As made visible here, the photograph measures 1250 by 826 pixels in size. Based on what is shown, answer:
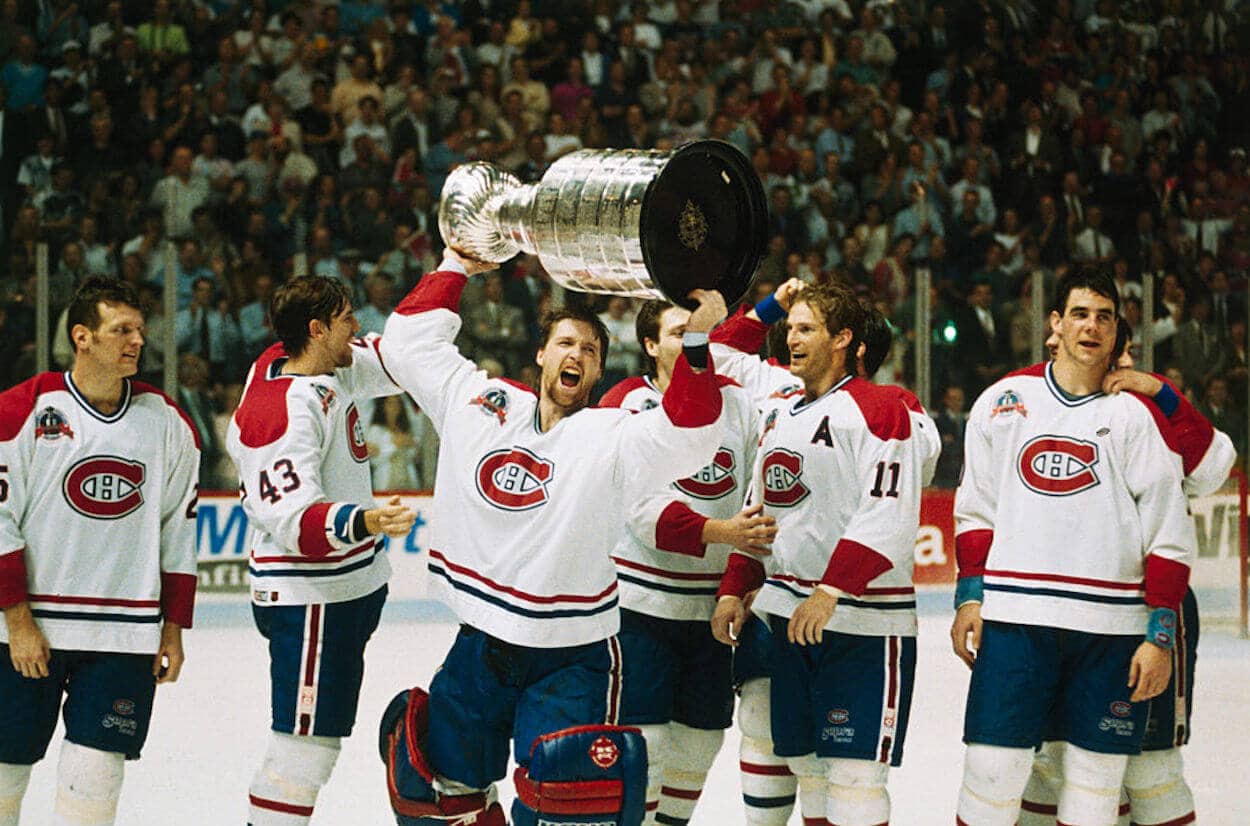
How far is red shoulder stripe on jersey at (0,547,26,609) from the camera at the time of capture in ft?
12.4

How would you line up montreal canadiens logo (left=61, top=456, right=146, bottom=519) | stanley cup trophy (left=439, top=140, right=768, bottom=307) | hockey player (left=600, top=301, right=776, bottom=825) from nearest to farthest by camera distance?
stanley cup trophy (left=439, top=140, right=768, bottom=307) < montreal canadiens logo (left=61, top=456, right=146, bottom=519) < hockey player (left=600, top=301, right=776, bottom=825)

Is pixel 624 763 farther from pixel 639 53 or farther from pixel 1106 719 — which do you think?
pixel 639 53

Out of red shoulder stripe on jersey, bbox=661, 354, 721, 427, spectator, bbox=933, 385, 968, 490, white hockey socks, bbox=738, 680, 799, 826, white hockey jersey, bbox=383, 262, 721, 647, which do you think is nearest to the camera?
red shoulder stripe on jersey, bbox=661, 354, 721, 427

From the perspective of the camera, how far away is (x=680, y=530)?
404cm

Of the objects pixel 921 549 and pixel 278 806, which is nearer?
pixel 278 806

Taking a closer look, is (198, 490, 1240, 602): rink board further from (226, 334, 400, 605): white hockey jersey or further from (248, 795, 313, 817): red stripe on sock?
(248, 795, 313, 817): red stripe on sock

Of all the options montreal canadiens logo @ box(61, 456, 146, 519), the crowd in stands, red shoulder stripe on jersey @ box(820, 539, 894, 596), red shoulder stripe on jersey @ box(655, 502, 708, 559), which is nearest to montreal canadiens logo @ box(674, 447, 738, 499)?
red shoulder stripe on jersey @ box(655, 502, 708, 559)

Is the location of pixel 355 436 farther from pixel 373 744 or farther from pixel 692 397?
pixel 373 744

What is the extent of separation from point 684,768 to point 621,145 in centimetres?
799

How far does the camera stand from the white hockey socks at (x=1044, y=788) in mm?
4164

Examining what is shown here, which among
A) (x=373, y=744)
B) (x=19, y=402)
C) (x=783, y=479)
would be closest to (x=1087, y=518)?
(x=783, y=479)

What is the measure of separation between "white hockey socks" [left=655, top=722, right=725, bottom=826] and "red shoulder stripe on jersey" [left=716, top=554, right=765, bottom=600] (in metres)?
0.42

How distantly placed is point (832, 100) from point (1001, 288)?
3.44 metres

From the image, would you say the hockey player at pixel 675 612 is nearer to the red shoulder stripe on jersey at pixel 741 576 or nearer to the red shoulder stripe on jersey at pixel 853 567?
the red shoulder stripe on jersey at pixel 741 576
